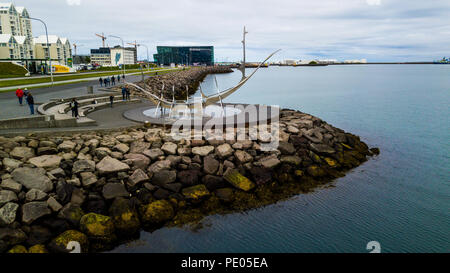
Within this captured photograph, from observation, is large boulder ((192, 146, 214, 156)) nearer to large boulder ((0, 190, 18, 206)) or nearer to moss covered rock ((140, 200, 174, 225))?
moss covered rock ((140, 200, 174, 225))

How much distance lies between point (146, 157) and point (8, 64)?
6679 cm

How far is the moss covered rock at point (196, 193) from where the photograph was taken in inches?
571

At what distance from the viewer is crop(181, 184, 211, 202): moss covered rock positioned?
14497mm

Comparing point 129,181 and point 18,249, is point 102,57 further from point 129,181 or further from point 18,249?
point 18,249

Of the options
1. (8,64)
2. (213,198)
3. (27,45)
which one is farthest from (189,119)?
(27,45)

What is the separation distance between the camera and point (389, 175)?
19078 millimetres

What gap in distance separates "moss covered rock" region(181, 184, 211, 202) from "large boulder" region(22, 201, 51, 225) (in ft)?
19.3

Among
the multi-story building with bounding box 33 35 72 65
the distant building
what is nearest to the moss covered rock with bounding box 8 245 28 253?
the multi-story building with bounding box 33 35 72 65

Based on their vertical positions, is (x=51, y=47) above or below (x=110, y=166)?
above

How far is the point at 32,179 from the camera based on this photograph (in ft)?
43.3

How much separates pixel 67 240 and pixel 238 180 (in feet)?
27.2

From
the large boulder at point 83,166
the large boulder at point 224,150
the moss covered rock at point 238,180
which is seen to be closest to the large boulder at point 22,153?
the large boulder at point 83,166

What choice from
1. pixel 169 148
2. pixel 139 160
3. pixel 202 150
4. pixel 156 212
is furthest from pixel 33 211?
pixel 202 150
